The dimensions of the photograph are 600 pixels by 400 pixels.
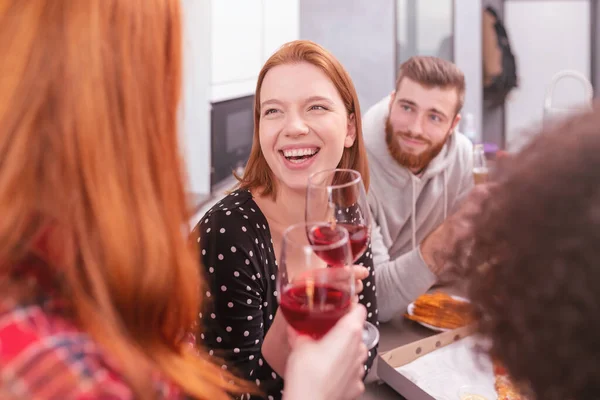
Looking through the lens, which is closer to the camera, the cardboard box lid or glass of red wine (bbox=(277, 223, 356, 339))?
glass of red wine (bbox=(277, 223, 356, 339))

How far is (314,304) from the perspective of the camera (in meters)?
0.86

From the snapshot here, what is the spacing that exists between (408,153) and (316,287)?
1309 mm

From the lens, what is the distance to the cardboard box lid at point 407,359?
3.62 ft

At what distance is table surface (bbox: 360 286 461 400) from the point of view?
1.17 metres

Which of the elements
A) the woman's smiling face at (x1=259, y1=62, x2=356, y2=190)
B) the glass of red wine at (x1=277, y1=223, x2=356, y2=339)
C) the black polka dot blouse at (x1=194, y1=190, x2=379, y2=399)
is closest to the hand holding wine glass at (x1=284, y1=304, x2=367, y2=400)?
the glass of red wine at (x1=277, y1=223, x2=356, y2=339)

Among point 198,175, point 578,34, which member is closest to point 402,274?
point 198,175

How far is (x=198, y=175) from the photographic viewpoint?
306 centimetres

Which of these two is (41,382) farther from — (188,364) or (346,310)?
(346,310)

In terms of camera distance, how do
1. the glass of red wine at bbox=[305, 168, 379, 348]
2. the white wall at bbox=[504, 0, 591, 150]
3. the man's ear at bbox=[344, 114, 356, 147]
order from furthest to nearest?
1. the white wall at bbox=[504, 0, 591, 150]
2. the man's ear at bbox=[344, 114, 356, 147]
3. the glass of red wine at bbox=[305, 168, 379, 348]

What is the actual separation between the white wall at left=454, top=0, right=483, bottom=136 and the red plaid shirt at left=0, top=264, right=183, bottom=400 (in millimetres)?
4680

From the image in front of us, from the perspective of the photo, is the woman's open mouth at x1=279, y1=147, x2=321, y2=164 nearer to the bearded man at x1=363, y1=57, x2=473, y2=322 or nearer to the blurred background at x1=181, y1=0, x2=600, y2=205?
the blurred background at x1=181, y1=0, x2=600, y2=205

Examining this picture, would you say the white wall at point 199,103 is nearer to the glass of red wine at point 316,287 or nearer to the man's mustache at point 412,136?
the man's mustache at point 412,136

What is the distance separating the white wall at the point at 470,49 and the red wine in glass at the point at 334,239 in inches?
161

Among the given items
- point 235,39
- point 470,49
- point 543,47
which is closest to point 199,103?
point 235,39
